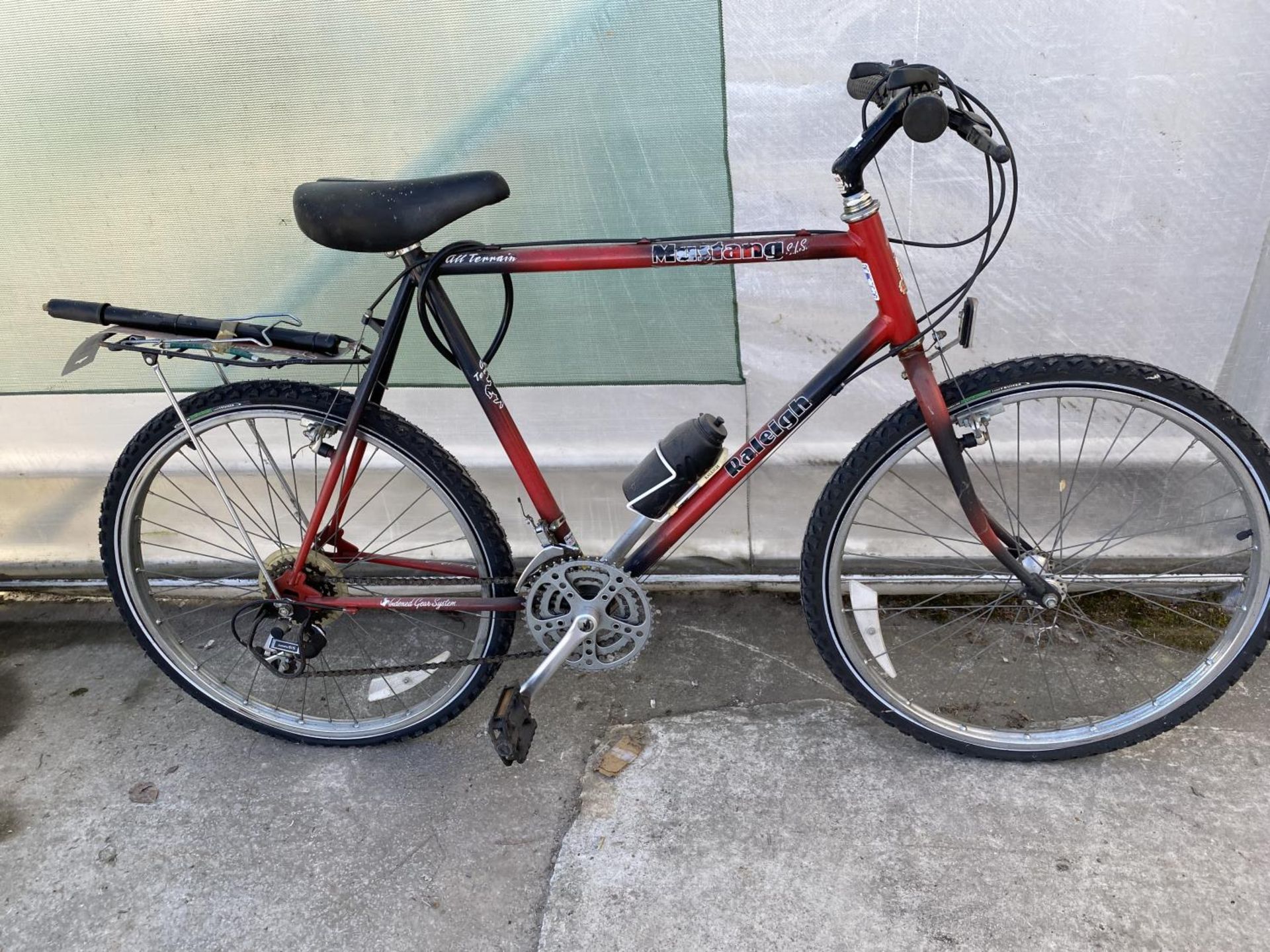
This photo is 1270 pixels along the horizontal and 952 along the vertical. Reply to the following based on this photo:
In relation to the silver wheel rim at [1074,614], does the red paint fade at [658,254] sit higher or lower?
higher

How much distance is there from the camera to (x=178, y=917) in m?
2.15

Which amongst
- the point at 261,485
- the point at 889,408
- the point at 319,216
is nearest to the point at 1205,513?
the point at 889,408

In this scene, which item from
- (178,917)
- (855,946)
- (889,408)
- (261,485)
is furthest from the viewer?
(261,485)

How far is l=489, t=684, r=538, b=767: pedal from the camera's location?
2.24 meters

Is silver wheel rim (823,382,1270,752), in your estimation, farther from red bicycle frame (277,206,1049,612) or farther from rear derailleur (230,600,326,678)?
rear derailleur (230,600,326,678)

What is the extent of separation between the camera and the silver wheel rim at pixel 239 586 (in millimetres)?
2320

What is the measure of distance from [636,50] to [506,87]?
360 millimetres

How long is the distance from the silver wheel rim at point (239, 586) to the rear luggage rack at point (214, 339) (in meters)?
0.14

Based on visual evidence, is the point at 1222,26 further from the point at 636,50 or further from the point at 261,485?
the point at 261,485

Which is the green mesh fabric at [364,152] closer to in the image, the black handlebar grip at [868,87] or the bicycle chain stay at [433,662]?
the black handlebar grip at [868,87]

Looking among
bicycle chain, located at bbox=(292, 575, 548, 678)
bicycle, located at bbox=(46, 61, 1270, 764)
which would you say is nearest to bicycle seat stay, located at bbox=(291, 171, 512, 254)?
bicycle, located at bbox=(46, 61, 1270, 764)

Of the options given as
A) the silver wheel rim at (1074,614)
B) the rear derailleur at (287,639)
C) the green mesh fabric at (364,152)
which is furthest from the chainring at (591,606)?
the green mesh fabric at (364,152)

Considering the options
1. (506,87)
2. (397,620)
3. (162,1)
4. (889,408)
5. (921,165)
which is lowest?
(397,620)

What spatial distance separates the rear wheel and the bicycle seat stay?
417mm
